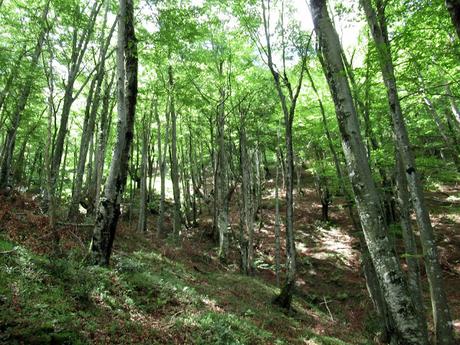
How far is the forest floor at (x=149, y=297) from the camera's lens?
5.37 metres

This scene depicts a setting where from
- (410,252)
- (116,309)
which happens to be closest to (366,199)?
(410,252)

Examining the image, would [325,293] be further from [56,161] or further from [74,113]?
[74,113]

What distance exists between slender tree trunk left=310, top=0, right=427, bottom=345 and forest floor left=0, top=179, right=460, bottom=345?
3.70 meters

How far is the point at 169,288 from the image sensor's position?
8891 millimetres

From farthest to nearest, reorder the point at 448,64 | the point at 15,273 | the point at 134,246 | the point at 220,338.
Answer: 1. the point at 134,246
2. the point at 448,64
3. the point at 220,338
4. the point at 15,273

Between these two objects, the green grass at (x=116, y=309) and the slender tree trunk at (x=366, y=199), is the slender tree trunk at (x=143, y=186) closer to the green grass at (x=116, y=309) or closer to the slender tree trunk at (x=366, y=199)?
the green grass at (x=116, y=309)

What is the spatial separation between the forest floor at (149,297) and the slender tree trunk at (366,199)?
12.1 ft

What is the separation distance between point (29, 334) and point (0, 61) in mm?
10500

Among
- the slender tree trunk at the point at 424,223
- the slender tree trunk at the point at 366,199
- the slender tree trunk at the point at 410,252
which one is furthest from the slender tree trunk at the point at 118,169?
the slender tree trunk at the point at 410,252

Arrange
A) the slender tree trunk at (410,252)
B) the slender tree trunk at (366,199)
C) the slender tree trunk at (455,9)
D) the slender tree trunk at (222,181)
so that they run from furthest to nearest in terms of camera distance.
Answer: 1. the slender tree trunk at (222,181)
2. the slender tree trunk at (410,252)
3. the slender tree trunk at (366,199)
4. the slender tree trunk at (455,9)

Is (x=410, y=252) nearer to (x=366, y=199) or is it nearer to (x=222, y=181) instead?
(x=366, y=199)

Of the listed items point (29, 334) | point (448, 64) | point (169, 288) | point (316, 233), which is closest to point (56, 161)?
point (169, 288)

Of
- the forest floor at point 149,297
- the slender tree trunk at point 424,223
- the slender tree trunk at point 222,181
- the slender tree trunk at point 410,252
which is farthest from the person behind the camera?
the slender tree trunk at point 222,181

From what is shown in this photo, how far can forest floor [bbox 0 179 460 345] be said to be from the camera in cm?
537
